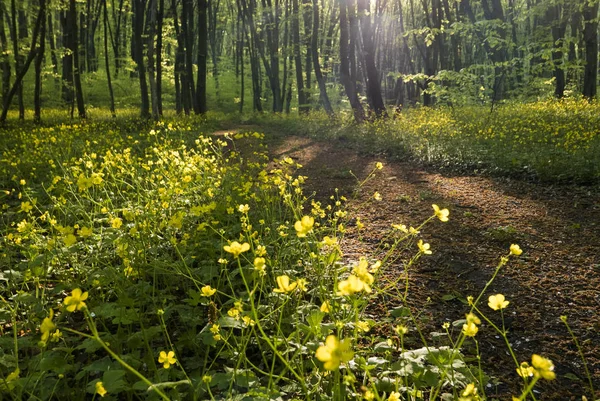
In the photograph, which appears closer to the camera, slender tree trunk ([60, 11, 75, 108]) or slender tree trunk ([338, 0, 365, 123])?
slender tree trunk ([338, 0, 365, 123])

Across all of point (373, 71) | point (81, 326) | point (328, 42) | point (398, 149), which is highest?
point (328, 42)

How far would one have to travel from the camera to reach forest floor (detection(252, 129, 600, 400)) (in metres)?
2.09

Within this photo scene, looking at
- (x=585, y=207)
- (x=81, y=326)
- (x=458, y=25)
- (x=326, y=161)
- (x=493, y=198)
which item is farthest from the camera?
(x=458, y=25)

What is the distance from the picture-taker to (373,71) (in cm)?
1244

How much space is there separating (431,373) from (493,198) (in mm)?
3810

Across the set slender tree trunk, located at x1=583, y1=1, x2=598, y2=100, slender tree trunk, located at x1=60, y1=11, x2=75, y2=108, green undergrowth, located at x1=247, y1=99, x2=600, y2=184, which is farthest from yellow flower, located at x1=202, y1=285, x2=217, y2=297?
slender tree trunk, located at x1=583, y1=1, x2=598, y2=100

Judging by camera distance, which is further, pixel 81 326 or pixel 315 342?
pixel 81 326

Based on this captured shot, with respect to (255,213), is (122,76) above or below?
above

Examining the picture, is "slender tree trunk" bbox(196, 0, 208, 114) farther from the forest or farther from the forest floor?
the forest floor

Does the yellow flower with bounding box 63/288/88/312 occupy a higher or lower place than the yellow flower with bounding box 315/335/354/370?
higher

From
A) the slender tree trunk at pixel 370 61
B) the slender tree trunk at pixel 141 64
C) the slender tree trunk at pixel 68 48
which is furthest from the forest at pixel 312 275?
the slender tree trunk at pixel 68 48

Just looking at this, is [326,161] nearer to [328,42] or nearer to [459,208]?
[459,208]

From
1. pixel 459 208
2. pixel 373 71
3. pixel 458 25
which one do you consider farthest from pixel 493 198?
pixel 373 71

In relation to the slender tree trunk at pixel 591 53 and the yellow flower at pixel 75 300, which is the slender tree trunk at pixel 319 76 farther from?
the yellow flower at pixel 75 300
